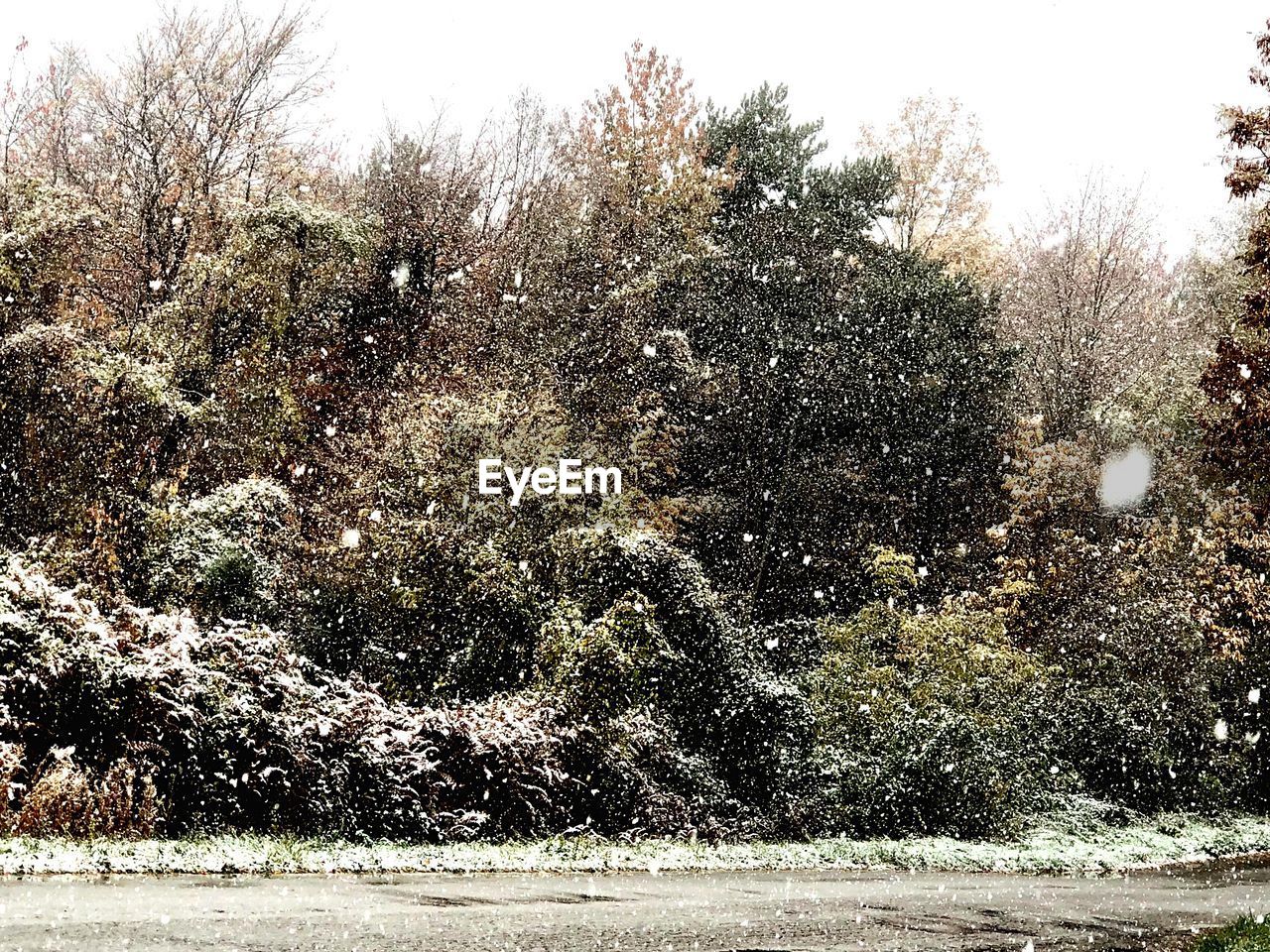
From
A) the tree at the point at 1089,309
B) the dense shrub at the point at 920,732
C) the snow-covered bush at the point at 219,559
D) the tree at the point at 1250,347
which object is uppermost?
the tree at the point at 1089,309

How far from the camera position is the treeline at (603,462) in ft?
41.7

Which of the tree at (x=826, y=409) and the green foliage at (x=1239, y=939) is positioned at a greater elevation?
the tree at (x=826, y=409)

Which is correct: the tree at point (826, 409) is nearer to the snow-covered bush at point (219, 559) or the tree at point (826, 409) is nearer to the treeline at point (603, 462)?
the treeline at point (603, 462)

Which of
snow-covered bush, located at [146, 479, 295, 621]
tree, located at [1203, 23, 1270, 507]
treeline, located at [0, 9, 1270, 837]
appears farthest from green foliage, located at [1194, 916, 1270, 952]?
snow-covered bush, located at [146, 479, 295, 621]

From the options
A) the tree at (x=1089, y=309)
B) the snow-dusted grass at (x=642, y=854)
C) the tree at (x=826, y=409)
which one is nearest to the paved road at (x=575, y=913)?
the snow-dusted grass at (x=642, y=854)

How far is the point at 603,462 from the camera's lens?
851 inches

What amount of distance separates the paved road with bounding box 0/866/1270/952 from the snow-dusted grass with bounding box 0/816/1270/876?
1.44ft

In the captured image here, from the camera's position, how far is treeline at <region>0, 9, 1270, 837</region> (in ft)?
41.7

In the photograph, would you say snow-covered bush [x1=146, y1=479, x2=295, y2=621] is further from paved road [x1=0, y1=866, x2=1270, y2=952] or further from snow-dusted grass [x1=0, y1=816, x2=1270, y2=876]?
paved road [x1=0, y1=866, x2=1270, y2=952]

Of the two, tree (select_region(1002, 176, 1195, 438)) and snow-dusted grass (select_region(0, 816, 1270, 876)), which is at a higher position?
tree (select_region(1002, 176, 1195, 438))

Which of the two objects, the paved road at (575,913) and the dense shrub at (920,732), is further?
the dense shrub at (920,732)

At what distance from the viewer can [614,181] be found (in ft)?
107

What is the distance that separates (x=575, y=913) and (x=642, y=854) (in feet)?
12.8

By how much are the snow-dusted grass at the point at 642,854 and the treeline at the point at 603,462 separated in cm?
70
